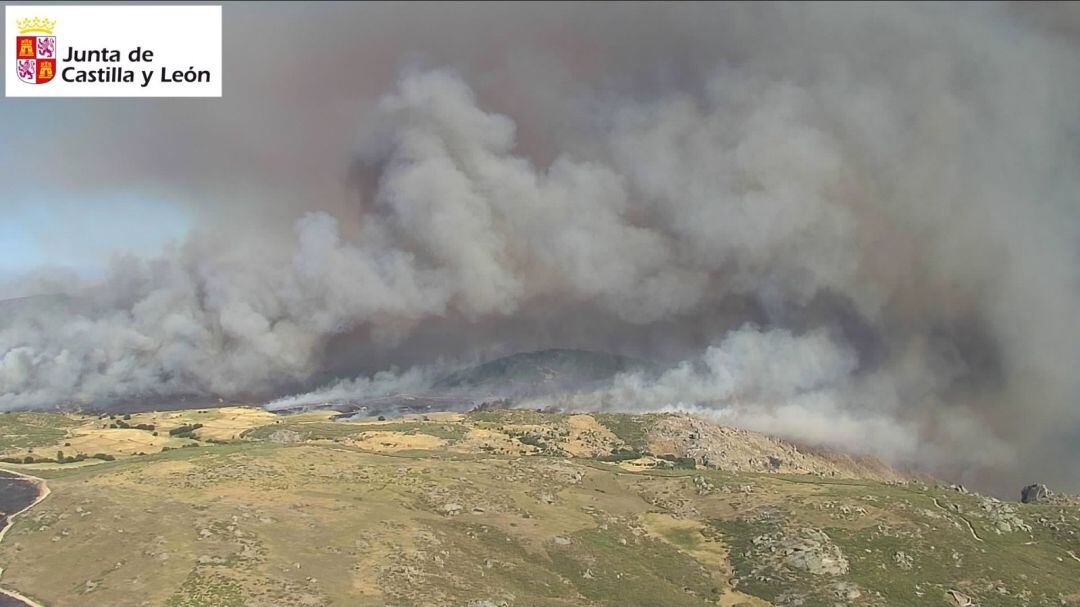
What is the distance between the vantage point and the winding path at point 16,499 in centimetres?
6300

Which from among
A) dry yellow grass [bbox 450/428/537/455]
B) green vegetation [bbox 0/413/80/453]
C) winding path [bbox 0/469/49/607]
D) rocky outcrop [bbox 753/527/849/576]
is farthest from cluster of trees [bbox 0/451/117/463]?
rocky outcrop [bbox 753/527/849/576]

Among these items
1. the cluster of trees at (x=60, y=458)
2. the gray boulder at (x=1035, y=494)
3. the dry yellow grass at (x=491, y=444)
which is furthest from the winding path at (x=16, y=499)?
the gray boulder at (x=1035, y=494)

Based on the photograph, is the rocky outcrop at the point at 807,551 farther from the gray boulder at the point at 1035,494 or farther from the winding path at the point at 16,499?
the gray boulder at the point at 1035,494

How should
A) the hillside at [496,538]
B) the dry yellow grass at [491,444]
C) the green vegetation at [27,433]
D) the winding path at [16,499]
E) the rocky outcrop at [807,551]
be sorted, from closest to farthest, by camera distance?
the winding path at [16,499], the hillside at [496,538], the rocky outcrop at [807,551], the green vegetation at [27,433], the dry yellow grass at [491,444]

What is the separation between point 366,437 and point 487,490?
80459 millimetres

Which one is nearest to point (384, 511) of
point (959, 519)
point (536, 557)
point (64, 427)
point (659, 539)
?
point (536, 557)

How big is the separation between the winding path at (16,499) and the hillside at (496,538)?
1290 mm

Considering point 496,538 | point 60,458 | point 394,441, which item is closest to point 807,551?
point 496,538

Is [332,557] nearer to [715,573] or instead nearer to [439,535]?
[439,535]

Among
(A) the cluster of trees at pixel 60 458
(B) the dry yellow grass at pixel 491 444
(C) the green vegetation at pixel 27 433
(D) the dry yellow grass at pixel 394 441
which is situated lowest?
(B) the dry yellow grass at pixel 491 444

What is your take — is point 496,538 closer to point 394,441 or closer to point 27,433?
point 394,441

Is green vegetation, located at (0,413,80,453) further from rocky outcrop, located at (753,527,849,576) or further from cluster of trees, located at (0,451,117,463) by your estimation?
rocky outcrop, located at (753,527,849,576)

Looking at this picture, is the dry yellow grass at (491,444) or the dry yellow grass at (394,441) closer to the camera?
the dry yellow grass at (394,441)

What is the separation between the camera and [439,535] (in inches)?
3406
